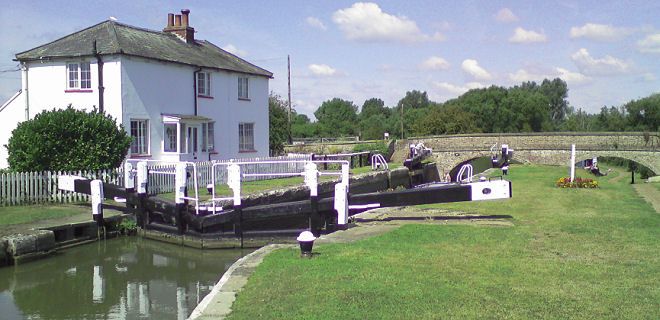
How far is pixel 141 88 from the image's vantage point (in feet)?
76.7

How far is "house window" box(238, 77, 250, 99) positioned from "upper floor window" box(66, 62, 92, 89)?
7937mm

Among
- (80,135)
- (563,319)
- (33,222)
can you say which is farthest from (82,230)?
(563,319)

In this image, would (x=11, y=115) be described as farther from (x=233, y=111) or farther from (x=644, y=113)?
(x=644, y=113)

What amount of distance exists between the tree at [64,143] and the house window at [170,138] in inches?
199

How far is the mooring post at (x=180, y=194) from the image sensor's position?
565 inches

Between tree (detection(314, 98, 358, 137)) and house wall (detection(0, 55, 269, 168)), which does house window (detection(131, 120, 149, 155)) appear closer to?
house wall (detection(0, 55, 269, 168))

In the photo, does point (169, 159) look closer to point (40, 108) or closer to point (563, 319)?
point (40, 108)

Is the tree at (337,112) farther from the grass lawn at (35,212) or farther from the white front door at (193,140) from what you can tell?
the grass lawn at (35,212)

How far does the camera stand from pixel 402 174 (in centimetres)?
3161

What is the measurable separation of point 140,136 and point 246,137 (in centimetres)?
731

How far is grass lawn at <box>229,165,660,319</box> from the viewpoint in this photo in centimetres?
605

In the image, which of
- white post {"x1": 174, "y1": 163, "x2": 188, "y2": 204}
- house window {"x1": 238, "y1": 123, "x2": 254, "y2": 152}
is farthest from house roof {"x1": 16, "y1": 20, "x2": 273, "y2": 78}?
white post {"x1": 174, "y1": 163, "x2": 188, "y2": 204}

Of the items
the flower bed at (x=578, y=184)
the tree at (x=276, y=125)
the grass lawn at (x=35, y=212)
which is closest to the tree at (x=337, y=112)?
the tree at (x=276, y=125)

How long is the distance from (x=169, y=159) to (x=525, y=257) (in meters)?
18.1
